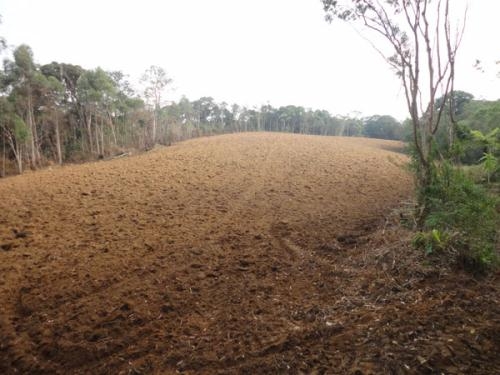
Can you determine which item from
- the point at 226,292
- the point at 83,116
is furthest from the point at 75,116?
the point at 226,292

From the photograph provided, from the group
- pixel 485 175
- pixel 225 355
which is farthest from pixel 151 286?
pixel 485 175

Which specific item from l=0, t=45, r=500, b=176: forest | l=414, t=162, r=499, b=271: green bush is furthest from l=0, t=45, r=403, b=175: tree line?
l=414, t=162, r=499, b=271: green bush

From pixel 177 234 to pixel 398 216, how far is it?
15.8 feet

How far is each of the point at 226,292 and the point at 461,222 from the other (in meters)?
3.54

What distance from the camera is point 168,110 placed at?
38344 millimetres

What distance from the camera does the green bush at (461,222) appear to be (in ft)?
12.2

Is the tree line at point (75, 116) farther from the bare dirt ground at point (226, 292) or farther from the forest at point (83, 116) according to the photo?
the bare dirt ground at point (226, 292)

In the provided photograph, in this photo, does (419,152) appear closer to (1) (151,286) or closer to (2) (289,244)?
(2) (289,244)

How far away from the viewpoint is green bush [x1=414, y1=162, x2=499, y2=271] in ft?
12.2

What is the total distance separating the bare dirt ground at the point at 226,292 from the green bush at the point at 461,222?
0.99 ft

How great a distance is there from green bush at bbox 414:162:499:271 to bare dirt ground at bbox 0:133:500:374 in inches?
11.8

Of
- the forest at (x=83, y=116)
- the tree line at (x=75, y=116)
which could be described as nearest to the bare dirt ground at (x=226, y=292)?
the forest at (x=83, y=116)

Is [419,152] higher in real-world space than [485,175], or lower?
higher

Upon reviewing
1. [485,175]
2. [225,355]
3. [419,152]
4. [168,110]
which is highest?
[168,110]
